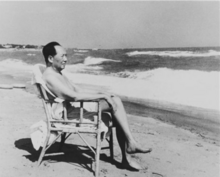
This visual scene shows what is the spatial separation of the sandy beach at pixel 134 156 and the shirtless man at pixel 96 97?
319 millimetres

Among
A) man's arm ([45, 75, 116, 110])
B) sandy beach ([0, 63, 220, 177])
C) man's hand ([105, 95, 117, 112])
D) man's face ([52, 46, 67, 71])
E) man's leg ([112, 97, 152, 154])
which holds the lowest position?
sandy beach ([0, 63, 220, 177])

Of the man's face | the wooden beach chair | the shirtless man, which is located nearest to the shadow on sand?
the wooden beach chair

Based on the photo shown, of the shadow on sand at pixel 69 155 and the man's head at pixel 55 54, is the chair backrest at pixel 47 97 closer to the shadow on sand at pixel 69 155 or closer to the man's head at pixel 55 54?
the man's head at pixel 55 54

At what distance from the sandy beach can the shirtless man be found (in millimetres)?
319

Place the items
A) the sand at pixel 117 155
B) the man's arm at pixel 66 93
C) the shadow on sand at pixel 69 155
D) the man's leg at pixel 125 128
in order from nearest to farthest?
the man's arm at pixel 66 93, the man's leg at pixel 125 128, the sand at pixel 117 155, the shadow on sand at pixel 69 155

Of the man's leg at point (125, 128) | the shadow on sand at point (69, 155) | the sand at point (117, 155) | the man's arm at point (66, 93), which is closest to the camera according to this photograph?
the man's arm at point (66, 93)

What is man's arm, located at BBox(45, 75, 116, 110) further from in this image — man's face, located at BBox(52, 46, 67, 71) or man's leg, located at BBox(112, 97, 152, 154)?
man's face, located at BBox(52, 46, 67, 71)

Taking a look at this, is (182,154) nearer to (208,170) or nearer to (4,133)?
(208,170)

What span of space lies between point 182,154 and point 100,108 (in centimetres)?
172

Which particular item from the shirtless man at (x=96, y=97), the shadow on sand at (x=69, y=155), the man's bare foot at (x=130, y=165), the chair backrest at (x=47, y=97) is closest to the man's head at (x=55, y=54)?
the shirtless man at (x=96, y=97)

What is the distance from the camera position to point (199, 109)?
25.0 feet

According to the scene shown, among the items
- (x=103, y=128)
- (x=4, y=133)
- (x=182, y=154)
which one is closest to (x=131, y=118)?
(x=182, y=154)

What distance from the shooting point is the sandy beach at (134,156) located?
3.15 m

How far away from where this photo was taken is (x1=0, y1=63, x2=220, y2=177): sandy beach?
315cm
